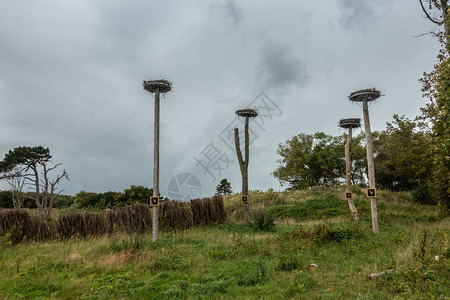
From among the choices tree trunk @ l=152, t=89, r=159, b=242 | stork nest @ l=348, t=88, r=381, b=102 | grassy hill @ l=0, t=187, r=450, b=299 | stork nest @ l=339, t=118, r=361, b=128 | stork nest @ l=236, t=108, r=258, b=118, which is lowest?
grassy hill @ l=0, t=187, r=450, b=299

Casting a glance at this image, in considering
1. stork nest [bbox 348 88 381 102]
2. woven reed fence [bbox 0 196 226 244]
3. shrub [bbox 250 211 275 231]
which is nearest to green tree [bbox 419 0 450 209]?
stork nest [bbox 348 88 381 102]

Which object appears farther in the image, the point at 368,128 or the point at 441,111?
the point at 368,128

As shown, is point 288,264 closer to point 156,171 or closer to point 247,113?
point 156,171

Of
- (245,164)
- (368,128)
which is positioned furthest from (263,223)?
(368,128)

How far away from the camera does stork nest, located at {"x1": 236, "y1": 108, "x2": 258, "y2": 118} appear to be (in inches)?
575

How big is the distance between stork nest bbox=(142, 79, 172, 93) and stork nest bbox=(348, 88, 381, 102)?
7.39m

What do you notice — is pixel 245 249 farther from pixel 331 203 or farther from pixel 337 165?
pixel 337 165

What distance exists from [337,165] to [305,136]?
5.17 metres

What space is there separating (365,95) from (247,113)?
538 centimetres

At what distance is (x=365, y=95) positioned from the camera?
1189 cm

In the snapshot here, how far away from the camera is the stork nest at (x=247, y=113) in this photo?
575 inches

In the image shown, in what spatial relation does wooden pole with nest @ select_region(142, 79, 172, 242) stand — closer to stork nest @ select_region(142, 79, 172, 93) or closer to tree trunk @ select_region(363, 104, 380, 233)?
stork nest @ select_region(142, 79, 172, 93)

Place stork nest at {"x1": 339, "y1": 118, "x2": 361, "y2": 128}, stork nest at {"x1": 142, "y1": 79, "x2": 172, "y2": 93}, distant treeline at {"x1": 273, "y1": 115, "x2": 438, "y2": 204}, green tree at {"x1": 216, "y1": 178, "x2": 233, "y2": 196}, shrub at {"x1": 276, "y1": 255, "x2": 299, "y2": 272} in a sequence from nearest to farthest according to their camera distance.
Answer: shrub at {"x1": 276, "y1": 255, "x2": 299, "y2": 272} → stork nest at {"x1": 142, "y1": 79, "x2": 172, "y2": 93} → stork nest at {"x1": 339, "y1": 118, "x2": 361, "y2": 128} → distant treeline at {"x1": 273, "y1": 115, "x2": 438, "y2": 204} → green tree at {"x1": 216, "y1": 178, "x2": 233, "y2": 196}

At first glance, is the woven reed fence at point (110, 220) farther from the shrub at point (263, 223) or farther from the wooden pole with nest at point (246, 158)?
the shrub at point (263, 223)
